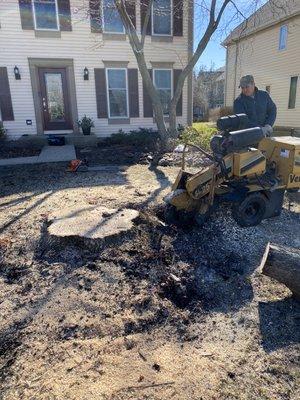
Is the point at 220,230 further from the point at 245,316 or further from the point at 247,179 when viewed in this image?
the point at 245,316

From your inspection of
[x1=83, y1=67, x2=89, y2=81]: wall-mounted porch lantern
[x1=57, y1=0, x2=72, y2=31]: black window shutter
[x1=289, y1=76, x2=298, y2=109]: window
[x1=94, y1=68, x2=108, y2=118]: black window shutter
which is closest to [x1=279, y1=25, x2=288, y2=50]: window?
[x1=289, y1=76, x2=298, y2=109]: window

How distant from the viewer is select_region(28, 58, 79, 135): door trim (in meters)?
11.5

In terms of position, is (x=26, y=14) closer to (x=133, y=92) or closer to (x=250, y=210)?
(x=133, y=92)

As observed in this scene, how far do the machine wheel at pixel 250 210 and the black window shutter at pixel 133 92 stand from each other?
30.0 feet

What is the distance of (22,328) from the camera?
2.62 meters

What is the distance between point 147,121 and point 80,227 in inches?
384

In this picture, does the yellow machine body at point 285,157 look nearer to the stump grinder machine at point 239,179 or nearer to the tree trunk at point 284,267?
the stump grinder machine at point 239,179

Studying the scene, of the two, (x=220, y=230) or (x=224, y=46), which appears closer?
(x=220, y=230)

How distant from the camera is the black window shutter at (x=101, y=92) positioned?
12047 mm

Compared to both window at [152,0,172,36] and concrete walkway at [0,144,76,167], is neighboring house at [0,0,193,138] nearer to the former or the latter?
window at [152,0,172,36]

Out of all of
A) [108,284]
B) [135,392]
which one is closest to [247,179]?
[108,284]

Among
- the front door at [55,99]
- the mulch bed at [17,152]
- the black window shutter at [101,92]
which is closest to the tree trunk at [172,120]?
the black window shutter at [101,92]

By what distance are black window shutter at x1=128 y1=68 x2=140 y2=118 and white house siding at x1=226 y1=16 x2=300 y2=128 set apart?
6.56 metres

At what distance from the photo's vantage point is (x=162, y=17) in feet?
40.2
